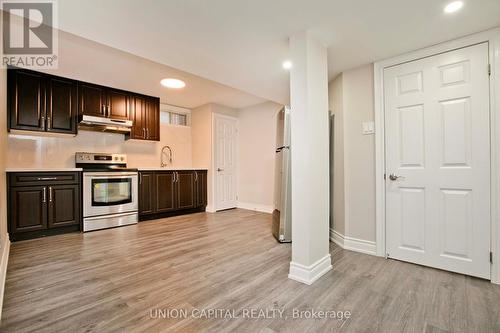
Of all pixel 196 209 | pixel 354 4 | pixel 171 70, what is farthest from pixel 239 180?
pixel 354 4

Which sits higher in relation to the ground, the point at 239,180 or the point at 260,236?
the point at 239,180

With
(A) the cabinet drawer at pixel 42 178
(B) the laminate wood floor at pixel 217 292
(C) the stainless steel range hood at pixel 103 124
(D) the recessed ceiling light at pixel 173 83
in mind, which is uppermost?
(D) the recessed ceiling light at pixel 173 83

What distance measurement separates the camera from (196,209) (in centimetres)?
516

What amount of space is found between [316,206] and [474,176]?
1.47 metres

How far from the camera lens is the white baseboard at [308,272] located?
1.96 metres

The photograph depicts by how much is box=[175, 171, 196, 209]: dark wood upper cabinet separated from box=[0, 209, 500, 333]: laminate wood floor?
1.91 meters

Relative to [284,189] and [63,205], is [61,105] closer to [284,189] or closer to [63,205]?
[63,205]

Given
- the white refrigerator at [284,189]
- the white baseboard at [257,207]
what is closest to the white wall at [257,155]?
the white baseboard at [257,207]

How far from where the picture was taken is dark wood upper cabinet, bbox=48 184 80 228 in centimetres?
328

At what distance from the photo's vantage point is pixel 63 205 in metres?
3.38

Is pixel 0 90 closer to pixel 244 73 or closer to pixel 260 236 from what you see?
pixel 244 73

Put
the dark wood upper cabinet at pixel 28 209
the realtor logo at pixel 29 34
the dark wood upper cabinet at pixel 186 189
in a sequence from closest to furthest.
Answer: the realtor logo at pixel 29 34
the dark wood upper cabinet at pixel 28 209
the dark wood upper cabinet at pixel 186 189

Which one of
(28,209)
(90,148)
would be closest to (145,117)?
(90,148)

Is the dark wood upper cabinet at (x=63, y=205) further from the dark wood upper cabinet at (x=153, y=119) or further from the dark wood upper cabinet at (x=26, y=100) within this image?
the dark wood upper cabinet at (x=153, y=119)
